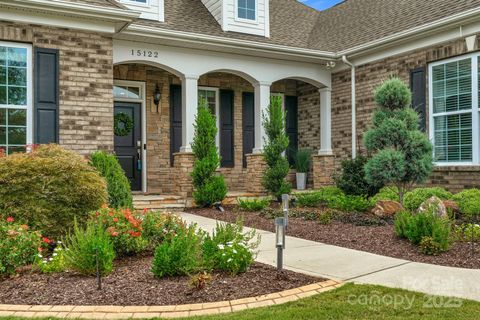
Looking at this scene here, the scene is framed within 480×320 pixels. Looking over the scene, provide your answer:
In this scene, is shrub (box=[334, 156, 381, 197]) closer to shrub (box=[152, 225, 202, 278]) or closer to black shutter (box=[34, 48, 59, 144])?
black shutter (box=[34, 48, 59, 144])

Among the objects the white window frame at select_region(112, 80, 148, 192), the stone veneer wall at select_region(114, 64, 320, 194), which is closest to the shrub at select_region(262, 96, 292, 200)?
the stone veneer wall at select_region(114, 64, 320, 194)

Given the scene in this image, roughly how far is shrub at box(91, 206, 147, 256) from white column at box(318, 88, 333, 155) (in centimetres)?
800

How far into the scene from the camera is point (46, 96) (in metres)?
8.31

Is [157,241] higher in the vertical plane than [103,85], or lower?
lower

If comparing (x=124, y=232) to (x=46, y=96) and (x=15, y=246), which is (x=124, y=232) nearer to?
(x=15, y=246)

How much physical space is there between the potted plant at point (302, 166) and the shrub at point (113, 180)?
6.27 metres

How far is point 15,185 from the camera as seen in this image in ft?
18.0

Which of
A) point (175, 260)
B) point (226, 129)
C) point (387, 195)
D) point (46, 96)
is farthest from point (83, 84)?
point (387, 195)

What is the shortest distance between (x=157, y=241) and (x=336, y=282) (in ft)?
7.72

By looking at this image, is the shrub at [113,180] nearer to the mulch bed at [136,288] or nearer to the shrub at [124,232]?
the shrub at [124,232]

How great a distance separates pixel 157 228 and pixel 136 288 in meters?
1.67

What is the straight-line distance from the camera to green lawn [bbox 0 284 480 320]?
3.21 meters

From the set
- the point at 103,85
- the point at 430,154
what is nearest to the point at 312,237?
the point at 430,154

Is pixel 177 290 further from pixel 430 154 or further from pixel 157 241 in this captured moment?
pixel 430 154
